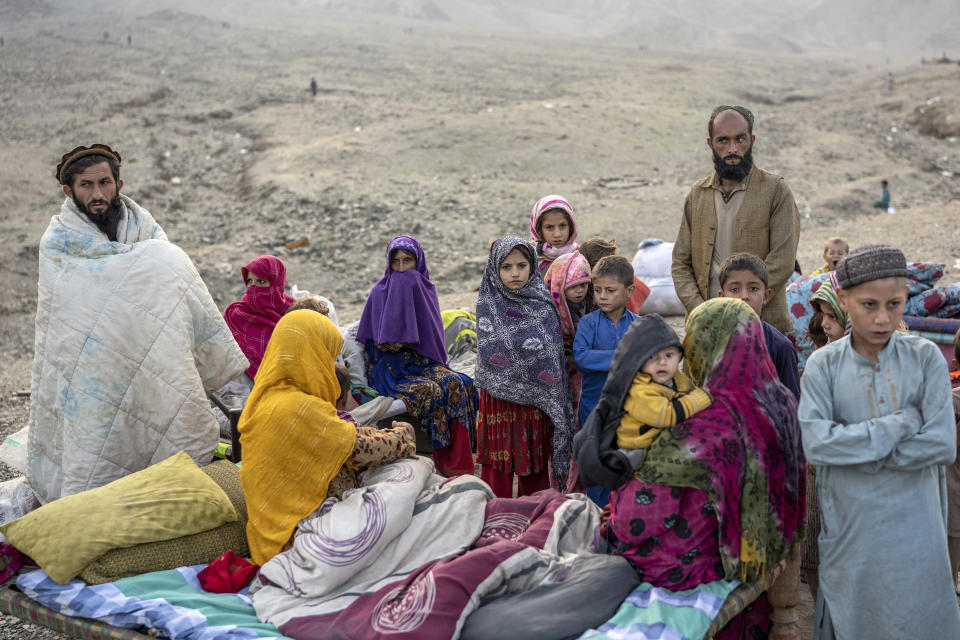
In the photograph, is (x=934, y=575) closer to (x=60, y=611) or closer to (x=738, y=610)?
(x=738, y=610)

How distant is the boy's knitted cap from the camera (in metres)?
2.47

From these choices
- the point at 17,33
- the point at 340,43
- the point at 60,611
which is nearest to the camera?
the point at 60,611

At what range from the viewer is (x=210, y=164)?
1588cm

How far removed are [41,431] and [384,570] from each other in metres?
1.75

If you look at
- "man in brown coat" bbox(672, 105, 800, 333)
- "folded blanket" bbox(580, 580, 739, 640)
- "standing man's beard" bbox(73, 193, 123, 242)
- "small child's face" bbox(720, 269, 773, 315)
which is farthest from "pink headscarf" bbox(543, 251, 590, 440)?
"standing man's beard" bbox(73, 193, 123, 242)

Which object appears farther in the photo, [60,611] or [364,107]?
[364,107]

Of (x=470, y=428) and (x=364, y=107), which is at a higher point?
(x=364, y=107)

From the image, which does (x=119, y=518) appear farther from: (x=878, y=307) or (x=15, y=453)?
(x=878, y=307)

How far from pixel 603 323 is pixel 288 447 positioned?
1555mm

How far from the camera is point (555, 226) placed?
14.8 ft

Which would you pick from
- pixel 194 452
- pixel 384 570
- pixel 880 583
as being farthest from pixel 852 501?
pixel 194 452

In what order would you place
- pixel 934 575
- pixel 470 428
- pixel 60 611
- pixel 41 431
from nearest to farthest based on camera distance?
pixel 934 575
pixel 60 611
pixel 41 431
pixel 470 428

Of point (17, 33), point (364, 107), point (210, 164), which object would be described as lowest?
point (210, 164)

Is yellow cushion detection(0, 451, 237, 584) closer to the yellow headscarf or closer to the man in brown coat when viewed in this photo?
the yellow headscarf
